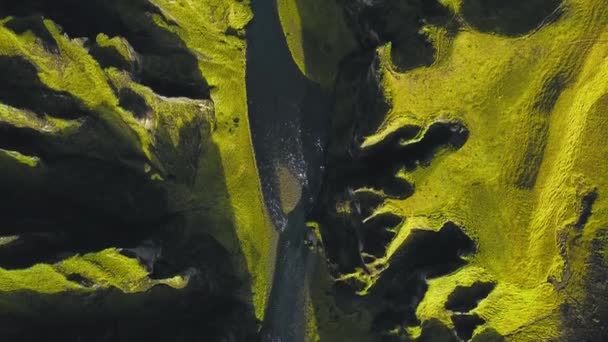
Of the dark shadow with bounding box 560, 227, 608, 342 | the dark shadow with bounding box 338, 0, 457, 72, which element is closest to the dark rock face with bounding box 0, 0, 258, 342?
the dark shadow with bounding box 338, 0, 457, 72

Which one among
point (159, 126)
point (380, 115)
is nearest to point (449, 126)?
point (380, 115)

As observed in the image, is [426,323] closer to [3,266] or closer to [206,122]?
[206,122]

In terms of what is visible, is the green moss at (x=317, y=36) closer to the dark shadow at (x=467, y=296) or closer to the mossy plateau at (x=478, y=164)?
the mossy plateau at (x=478, y=164)

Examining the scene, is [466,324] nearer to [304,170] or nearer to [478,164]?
[478,164]

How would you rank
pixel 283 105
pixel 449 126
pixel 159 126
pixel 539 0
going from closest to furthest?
1. pixel 539 0
2. pixel 449 126
3. pixel 159 126
4. pixel 283 105

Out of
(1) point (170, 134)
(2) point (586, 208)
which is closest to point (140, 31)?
(1) point (170, 134)

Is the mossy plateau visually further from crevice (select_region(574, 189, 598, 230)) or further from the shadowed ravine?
the shadowed ravine
